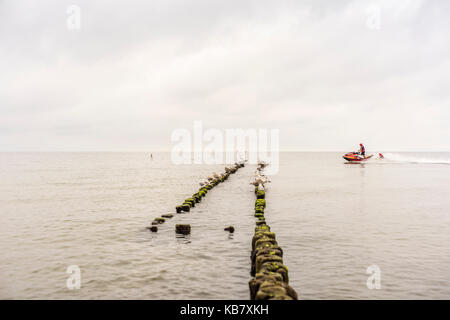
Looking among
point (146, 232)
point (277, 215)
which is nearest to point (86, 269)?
point (146, 232)

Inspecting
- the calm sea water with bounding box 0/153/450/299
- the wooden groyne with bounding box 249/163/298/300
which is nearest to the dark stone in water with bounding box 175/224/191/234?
the calm sea water with bounding box 0/153/450/299

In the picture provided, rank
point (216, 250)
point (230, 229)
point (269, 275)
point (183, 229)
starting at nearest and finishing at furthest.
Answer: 1. point (269, 275)
2. point (216, 250)
3. point (183, 229)
4. point (230, 229)

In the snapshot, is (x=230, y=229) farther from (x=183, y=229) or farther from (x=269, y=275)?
(x=269, y=275)

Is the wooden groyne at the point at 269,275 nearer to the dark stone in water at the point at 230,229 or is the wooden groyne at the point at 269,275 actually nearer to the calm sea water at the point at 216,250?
the calm sea water at the point at 216,250

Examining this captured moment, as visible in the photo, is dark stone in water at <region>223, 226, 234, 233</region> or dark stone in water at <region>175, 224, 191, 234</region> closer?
dark stone in water at <region>175, 224, 191, 234</region>

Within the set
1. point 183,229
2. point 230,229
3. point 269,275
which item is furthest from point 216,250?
point 269,275

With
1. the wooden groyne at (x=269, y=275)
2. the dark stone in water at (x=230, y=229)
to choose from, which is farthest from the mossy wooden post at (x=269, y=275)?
the dark stone in water at (x=230, y=229)

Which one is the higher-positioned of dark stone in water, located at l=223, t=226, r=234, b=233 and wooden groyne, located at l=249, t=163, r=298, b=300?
wooden groyne, located at l=249, t=163, r=298, b=300

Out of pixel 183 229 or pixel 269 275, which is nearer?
pixel 269 275

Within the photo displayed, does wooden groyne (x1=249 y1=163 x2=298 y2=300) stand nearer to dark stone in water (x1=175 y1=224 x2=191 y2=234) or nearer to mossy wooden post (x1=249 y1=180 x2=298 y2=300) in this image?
mossy wooden post (x1=249 y1=180 x2=298 y2=300)
